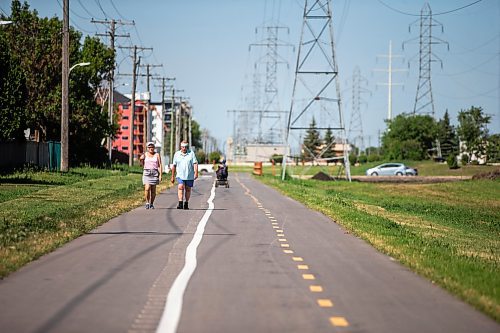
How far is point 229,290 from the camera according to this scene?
10.1m

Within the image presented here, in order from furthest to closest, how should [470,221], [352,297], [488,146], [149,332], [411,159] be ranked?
[411,159] < [488,146] < [470,221] < [352,297] < [149,332]

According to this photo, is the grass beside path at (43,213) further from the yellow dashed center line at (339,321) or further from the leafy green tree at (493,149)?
the leafy green tree at (493,149)

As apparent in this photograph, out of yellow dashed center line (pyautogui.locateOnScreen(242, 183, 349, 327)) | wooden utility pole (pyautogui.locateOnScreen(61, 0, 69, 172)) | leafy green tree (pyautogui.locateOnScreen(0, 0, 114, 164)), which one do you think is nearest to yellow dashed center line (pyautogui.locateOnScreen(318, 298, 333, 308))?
yellow dashed center line (pyautogui.locateOnScreen(242, 183, 349, 327))

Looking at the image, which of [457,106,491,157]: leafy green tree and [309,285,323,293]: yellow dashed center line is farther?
[457,106,491,157]: leafy green tree

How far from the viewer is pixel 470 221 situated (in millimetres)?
29531

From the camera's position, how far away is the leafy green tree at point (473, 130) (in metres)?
95.1

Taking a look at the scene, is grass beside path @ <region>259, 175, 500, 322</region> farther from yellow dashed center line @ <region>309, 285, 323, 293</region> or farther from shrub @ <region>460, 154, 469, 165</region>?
shrub @ <region>460, 154, 469, 165</region>

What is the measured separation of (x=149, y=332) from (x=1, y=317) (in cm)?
173

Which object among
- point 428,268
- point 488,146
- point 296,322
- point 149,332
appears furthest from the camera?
point 488,146

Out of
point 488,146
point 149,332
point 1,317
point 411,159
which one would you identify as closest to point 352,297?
point 149,332

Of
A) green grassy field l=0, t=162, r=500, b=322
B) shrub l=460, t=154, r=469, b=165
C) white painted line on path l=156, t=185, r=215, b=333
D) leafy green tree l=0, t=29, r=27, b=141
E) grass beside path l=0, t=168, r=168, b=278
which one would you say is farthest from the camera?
shrub l=460, t=154, r=469, b=165

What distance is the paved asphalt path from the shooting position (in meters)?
8.23

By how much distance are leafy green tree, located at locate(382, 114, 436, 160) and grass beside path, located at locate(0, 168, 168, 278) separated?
78727 millimetres

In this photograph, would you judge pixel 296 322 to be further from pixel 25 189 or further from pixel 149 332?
pixel 25 189
